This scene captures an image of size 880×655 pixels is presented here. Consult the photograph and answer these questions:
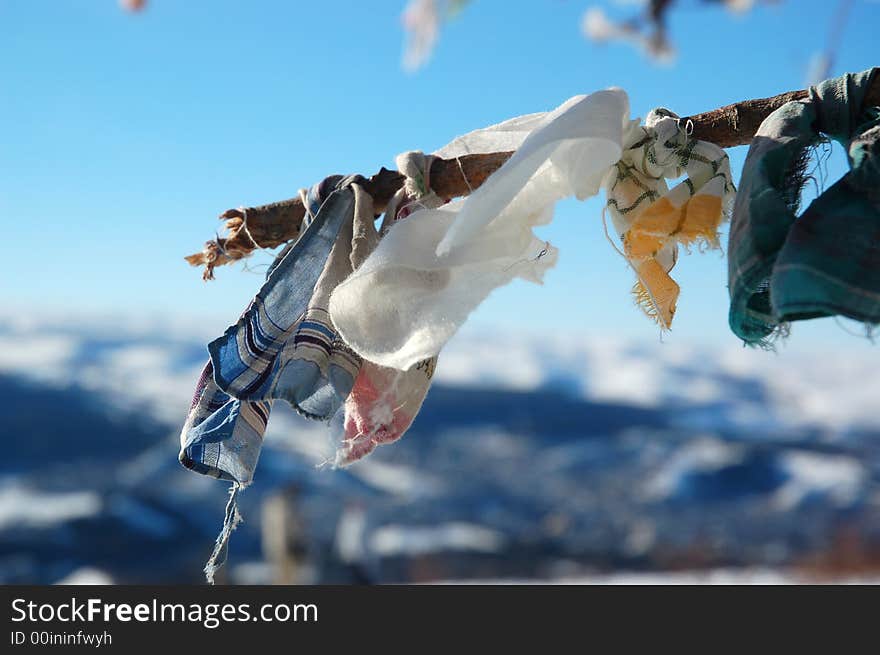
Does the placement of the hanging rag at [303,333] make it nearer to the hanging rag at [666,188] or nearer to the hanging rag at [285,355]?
the hanging rag at [285,355]

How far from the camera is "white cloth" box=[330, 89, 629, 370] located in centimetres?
64

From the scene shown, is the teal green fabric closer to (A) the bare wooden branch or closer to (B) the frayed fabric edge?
(A) the bare wooden branch

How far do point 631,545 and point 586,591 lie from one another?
4542mm

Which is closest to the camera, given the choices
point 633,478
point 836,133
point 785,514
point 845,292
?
point 845,292

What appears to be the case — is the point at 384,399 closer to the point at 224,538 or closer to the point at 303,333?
the point at 303,333

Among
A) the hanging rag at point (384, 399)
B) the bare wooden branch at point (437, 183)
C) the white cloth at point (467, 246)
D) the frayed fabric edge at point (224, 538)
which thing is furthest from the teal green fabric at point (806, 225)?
the frayed fabric edge at point (224, 538)

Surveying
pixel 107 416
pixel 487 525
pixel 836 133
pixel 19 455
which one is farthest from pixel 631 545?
pixel 836 133

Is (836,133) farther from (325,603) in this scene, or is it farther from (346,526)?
(346,526)

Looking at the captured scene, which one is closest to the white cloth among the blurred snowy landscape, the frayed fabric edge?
the frayed fabric edge

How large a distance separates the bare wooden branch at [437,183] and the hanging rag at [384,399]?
0.03 metres

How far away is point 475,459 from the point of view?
6.70m

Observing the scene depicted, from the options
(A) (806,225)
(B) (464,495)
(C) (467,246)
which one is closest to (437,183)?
(C) (467,246)

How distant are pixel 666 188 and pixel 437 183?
0.22 metres

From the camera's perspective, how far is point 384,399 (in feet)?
2.58
